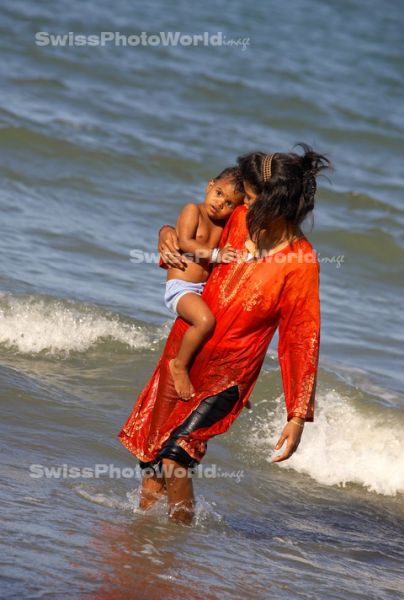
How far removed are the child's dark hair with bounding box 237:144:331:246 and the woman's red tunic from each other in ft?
0.47

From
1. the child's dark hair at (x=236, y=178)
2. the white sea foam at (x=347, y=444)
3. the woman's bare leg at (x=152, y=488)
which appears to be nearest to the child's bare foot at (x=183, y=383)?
the woman's bare leg at (x=152, y=488)

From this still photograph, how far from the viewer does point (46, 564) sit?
13.7 feet

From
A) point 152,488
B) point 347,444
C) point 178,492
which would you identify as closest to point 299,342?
point 178,492

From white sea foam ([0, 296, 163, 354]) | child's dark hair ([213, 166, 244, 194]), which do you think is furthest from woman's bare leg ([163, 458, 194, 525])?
white sea foam ([0, 296, 163, 354])

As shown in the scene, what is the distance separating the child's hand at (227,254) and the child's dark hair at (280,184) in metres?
0.15

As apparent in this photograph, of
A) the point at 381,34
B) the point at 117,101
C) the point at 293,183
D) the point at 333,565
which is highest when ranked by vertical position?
the point at 381,34

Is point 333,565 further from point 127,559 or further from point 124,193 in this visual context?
point 124,193

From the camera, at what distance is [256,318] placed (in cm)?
434

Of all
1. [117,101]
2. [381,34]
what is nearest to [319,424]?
[117,101]

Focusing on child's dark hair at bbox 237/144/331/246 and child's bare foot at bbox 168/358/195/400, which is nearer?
child's dark hair at bbox 237/144/331/246

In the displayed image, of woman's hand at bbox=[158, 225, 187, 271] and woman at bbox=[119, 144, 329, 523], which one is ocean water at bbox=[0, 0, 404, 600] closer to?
woman at bbox=[119, 144, 329, 523]

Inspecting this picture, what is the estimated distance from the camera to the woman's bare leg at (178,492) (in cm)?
447

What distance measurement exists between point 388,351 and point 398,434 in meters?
1.92

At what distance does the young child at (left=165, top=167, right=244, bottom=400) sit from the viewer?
4.38m
